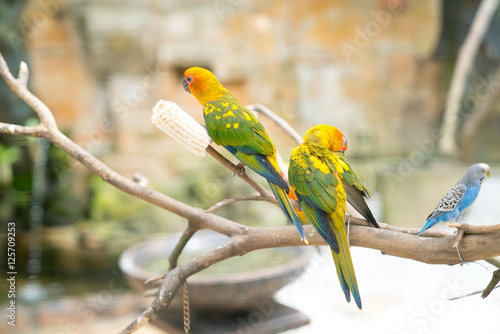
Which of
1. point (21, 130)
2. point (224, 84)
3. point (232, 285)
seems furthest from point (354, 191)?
point (224, 84)

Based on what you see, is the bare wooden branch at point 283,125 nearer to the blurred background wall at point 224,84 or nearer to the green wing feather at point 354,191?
the green wing feather at point 354,191

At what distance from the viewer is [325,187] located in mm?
645

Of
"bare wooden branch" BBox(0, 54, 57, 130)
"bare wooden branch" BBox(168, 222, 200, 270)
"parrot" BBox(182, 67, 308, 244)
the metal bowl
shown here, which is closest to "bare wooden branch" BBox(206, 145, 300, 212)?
"parrot" BBox(182, 67, 308, 244)

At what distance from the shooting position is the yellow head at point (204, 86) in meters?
0.71

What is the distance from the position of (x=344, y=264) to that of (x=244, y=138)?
0.22m

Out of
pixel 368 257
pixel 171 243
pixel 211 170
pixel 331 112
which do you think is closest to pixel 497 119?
pixel 331 112

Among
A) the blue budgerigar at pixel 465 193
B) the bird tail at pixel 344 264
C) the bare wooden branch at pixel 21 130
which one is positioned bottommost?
the bird tail at pixel 344 264

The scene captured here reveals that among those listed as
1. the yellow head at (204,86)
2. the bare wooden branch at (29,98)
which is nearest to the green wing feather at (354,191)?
the yellow head at (204,86)

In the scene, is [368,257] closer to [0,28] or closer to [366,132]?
[366,132]

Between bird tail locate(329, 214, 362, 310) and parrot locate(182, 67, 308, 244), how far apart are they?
0.05 meters

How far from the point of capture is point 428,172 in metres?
3.58

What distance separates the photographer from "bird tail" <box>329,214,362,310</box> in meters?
0.60

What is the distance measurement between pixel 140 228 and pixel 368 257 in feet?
5.37

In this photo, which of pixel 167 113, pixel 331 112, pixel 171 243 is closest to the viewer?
pixel 167 113
